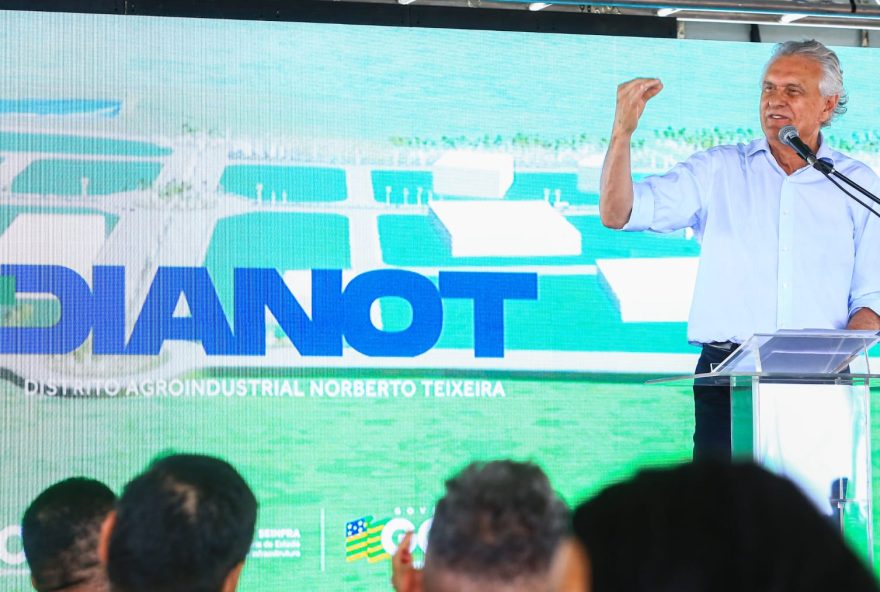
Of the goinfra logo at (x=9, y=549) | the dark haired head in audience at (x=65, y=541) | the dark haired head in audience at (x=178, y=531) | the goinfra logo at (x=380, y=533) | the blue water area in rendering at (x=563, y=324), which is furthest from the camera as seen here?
the blue water area in rendering at (x=563, y=324)

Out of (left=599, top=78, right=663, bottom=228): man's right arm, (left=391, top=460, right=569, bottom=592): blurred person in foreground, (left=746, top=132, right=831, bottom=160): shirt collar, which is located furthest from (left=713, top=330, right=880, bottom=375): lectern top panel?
(left=391, top=460, right=569, bottom=592): blurred person in foreground

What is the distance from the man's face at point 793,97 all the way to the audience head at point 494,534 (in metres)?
3.11

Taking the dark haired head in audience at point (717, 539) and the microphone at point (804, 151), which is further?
the microphone at point (804, 151)

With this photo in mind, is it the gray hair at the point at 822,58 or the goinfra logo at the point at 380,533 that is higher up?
the gray hair at the point at 822,58

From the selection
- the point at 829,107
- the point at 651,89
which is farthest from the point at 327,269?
the point at 829,107

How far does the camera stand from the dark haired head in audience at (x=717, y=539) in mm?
726

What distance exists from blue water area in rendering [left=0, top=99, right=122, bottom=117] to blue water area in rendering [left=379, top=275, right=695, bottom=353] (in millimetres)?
1462

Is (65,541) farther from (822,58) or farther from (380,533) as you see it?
(380,533)

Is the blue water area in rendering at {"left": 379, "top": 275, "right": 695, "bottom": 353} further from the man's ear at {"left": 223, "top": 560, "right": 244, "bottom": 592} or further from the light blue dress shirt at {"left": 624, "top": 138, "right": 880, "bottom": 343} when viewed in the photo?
the man's ear at {"left": 223, "top": 560, "right": 244, "bottom": 592}

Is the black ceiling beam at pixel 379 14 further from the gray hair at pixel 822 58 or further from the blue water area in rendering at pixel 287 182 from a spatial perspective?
the gray hair at pixel 822 58

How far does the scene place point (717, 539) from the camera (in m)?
0.74

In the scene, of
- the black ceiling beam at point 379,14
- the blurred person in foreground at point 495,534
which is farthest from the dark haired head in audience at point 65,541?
the black ceiling beam at point 379,14

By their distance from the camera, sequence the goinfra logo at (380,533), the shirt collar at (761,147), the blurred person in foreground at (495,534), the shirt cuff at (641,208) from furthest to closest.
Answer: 1. the goinfra logo at (380,533)
2. the shirt collar at (761,147)
3. the shirt cuff at (641,208)
4. the blurred person in foreground at (495,534)

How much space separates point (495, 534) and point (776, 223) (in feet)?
10.3
